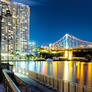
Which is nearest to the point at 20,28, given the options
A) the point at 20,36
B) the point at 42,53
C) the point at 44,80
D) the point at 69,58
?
the point at 20,36

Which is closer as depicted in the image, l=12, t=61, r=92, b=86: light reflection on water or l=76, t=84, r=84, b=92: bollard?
l=76, t=84, r=84, b=92: bollard

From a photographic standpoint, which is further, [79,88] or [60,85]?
[60,85]

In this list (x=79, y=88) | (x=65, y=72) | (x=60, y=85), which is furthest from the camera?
(x=65, y=72)

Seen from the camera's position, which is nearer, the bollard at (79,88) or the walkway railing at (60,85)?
the bollard at (79,88)

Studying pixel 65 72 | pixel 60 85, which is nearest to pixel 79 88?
pixel 60 85

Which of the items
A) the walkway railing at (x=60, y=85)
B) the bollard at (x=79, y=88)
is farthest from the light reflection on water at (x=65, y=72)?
the bollard at (x=79, y=88)

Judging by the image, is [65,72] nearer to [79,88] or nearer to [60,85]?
[60,85]

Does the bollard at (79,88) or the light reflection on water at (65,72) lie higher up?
the bollard at (79,88)

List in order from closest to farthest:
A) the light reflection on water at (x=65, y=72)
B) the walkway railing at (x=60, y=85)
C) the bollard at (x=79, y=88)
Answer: the bollard at (x=79, y=88) → the walkway railing at (x=60, y=85) → the light reflection on water at (x=65, y=72)

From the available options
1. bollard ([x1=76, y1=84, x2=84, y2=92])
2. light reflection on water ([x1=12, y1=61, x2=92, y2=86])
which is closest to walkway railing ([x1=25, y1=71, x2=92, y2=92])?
bollard ([x1=76, y1=84, x2=84, y2=92])

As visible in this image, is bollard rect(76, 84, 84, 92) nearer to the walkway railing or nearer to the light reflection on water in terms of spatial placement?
the walkway railing

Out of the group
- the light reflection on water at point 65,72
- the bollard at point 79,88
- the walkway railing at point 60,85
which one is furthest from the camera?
the light reflection on water at point 65,72

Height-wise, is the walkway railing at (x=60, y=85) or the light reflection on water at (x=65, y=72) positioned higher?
the walkway railing at (x=60, y=85)

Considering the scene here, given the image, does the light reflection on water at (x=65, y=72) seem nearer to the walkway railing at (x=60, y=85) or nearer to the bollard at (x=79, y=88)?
the walkway railing at (x=60, y=85)
